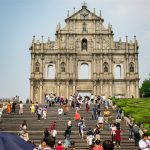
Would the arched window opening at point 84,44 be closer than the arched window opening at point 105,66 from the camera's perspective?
No

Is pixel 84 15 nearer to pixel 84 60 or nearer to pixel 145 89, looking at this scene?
pixel 84 60

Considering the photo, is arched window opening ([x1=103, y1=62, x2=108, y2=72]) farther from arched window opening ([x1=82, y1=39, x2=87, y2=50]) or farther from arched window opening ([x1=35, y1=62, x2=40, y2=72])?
arched window opening ([x1=35, y1=62, x2=40, y2=72])

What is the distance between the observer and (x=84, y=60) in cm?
6009

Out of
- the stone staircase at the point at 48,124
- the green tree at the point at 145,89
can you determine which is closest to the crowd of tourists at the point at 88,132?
the stone staircase at the point at 48,124

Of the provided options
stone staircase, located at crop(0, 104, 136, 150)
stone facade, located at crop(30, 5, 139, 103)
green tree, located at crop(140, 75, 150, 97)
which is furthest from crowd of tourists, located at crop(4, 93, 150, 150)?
green tree, located at crop(140, 75, 150, 97)

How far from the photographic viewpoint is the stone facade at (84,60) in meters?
58.8

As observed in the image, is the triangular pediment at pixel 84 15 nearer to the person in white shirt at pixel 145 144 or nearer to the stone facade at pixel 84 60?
the stone facade at pixel 84 60

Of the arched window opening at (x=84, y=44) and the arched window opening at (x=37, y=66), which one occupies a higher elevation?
the arched window opening at (x=84, y=44)

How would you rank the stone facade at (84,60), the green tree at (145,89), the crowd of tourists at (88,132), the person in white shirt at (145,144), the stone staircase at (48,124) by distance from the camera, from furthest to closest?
the green tree at (145,89)
the stone facade at (84,60)
the stone staircase at (48,124)
the person in white shirt at (145,144)
the crowd of tourists at (88,132)

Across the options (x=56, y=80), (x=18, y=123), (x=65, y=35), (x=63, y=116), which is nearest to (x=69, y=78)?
(x=56, y=80)

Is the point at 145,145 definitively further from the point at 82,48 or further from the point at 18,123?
the point at 82,48

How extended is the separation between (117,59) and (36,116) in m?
28.6

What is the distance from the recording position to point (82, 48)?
6062cm

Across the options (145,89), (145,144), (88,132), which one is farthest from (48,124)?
(145,89)
